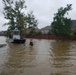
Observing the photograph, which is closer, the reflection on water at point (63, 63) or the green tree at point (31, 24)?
the reflection on water at point (63, 63)

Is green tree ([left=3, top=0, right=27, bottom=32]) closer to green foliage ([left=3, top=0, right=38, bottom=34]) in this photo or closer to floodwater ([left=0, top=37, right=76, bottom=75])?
green foliage ([left=3, top=0, right=38, bottom=34])

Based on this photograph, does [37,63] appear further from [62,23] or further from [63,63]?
[62,23]

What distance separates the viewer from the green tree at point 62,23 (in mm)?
64688

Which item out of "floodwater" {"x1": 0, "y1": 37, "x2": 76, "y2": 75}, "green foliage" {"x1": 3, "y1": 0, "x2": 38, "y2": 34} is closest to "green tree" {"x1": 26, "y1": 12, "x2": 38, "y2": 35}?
"green foliage" {"x1": 3, "y1": 0, "x2": 38, "y2": 34}

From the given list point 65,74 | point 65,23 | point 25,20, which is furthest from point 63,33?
point 65,74

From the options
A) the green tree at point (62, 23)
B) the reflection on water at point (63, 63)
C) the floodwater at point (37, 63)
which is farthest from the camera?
the green tree at point (62, 23)

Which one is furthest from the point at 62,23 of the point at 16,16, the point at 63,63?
the point at 63,63

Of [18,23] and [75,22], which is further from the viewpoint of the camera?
[75,22]

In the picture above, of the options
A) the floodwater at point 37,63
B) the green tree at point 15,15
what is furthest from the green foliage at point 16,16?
the floodwater at point 37,63

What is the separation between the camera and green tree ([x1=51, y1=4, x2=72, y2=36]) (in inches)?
2547

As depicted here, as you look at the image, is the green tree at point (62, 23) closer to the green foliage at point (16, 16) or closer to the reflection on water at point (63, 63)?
the green foliage at point (16, 16)

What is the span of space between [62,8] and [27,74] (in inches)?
2187

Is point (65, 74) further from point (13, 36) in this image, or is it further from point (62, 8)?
point (62, 8)

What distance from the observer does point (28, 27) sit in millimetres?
81500
